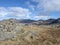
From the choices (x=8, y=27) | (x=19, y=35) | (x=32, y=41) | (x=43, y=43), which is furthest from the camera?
(x=8, y=27)

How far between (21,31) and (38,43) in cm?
812

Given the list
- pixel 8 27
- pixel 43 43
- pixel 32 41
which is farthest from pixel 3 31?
pixel 43 43

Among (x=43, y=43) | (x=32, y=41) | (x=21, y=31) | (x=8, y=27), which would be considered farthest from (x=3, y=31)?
(x=43, y=43)

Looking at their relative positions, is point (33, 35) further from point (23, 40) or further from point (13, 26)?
point (13, 26)

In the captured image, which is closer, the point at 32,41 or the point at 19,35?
the point at 32,41

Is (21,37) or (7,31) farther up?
(7,31)

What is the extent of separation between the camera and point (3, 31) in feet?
108

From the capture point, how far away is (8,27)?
1363 inches

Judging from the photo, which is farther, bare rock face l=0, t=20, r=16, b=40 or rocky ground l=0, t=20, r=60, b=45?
bare rock face l=0, t=20, r=16, b=40

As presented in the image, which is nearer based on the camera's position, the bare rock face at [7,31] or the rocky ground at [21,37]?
the rocky ground at [21,37]

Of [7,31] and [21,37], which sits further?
[7,31]

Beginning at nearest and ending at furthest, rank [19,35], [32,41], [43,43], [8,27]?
[43,43] < [32,41] < [19,35] < [8,27]

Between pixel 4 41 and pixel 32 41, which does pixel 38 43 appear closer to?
pixel 32 41

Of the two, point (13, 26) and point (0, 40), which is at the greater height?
point (13, 26)
